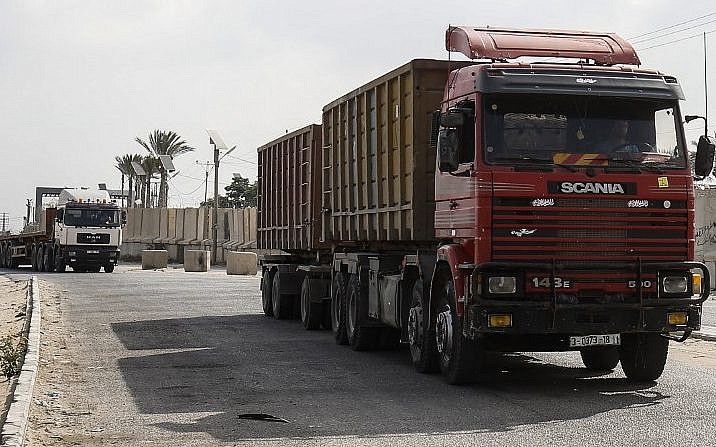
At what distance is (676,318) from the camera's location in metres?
11.6

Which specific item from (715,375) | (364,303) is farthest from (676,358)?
(364,303)

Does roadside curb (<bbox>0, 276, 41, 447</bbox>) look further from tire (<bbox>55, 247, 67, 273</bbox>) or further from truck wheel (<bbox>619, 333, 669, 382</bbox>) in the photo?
tire (<bbox>55, 247, 67, 273</bbox>)

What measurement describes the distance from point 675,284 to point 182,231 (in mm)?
56901

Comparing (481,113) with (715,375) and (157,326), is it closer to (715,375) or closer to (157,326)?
(715,375)

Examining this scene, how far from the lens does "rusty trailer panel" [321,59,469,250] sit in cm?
1362

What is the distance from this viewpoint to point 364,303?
16.0 m

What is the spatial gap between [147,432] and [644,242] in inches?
204

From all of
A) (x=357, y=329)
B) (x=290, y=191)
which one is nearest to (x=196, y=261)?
(x=290, y=191)

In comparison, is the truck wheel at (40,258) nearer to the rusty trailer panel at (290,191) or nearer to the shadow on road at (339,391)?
the rusty trailer panel at (290,191)

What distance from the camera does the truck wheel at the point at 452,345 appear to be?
12.1 meters

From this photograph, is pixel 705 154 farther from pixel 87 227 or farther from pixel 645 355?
pixel 87 227

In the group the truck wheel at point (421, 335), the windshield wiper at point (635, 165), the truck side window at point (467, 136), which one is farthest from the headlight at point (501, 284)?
the truck wheel at point (421, 335)

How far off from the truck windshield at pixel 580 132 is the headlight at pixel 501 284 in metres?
1.13

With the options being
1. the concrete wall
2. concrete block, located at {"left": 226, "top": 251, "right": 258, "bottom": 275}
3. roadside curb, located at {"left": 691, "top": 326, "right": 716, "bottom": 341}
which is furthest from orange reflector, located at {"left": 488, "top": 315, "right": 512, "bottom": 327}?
the concrete wall
